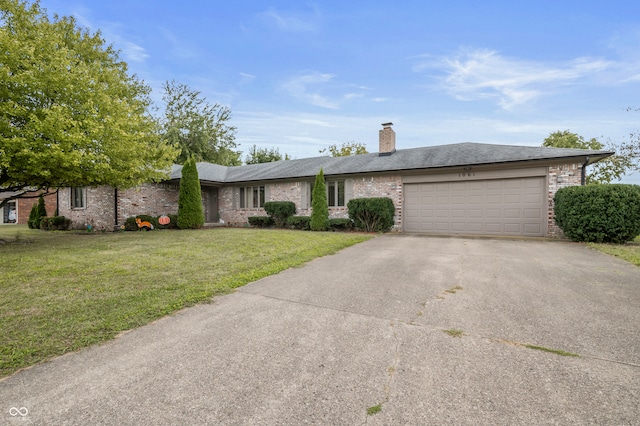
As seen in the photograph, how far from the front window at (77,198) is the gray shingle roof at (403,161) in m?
4.74

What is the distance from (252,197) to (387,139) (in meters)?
8.22

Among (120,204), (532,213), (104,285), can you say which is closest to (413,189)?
(532,213)

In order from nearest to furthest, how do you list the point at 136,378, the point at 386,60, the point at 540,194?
the point at 136,378
the point at 540,194
the point at 386,60

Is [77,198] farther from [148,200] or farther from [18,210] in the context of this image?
[18,210]

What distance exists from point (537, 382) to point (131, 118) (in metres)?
12.1

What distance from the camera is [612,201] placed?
8.54 metres

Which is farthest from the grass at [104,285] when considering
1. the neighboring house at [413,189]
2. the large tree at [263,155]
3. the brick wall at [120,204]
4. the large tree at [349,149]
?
the large tree at [263,155]

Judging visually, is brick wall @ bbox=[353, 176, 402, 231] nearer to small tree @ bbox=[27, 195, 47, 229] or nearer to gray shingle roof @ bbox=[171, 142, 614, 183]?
gray shingle roof @ bbox=[171, 142, 614, 183]

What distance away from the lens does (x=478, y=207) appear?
1186cm

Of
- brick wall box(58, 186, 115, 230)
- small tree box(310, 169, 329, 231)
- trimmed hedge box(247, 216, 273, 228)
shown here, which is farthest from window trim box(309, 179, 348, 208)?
brick wall box(58, 186, 115, 230)

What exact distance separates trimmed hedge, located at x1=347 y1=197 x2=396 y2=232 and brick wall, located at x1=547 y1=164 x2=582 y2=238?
18.3ft

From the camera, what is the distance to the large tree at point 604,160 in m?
20.6

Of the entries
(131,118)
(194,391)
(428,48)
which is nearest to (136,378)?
(194,391)

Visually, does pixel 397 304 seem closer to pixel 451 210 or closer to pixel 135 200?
pixel 451 210
